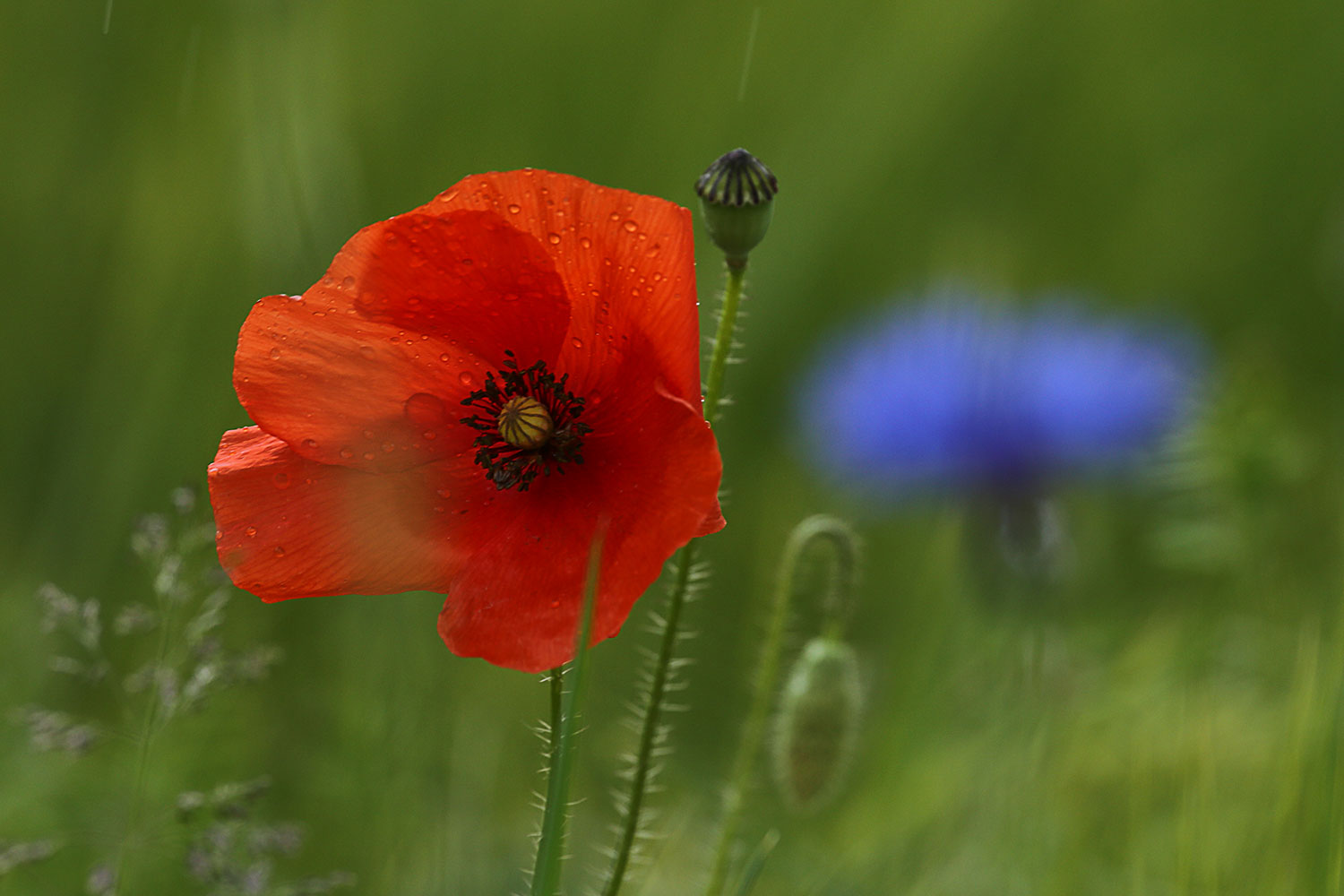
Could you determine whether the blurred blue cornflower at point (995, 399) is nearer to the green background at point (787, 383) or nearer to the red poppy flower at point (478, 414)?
the green background at point (787, 383)

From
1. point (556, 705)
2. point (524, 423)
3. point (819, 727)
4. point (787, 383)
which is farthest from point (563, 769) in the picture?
point (787, 383)

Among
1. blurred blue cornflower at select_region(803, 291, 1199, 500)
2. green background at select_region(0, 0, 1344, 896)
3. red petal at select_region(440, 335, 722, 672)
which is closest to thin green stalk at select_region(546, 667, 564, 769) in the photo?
red petal at select_region(440, 335, 722, 672)

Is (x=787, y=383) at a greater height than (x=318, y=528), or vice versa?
(x=787, y=383)

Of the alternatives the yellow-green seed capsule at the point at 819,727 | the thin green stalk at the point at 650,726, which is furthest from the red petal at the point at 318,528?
the yellow-green seed capsule at the point at 819,727

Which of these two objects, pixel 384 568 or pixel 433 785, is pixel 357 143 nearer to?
pixel 433 785

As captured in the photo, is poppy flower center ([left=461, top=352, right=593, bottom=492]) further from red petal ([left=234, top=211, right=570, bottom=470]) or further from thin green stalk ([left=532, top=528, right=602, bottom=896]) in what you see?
thin green stalk ([left=532, top=528, right=602, bottom=896])

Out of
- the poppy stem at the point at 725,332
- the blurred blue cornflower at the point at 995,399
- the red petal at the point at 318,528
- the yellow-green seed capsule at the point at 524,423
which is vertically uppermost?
the blurred blue cornflower at the point at 995,399

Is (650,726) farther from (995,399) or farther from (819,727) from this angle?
(995,399)
